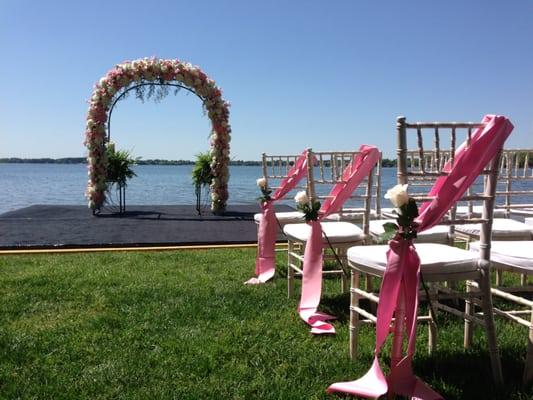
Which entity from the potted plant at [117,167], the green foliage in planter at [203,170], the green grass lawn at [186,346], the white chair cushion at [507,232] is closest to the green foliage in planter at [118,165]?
the potted plant at [117,167]

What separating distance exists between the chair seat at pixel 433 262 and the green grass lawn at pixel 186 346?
1.80ft

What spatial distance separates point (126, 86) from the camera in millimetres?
9500

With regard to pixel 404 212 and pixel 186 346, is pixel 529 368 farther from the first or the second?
pixel 186 346

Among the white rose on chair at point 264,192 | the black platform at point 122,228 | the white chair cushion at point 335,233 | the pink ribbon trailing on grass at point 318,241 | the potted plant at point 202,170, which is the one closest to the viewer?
the pink ribbon trailing on grass at point 318,241

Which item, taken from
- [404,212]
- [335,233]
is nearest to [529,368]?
[404,212]

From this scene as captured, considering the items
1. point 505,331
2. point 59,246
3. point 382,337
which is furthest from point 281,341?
point 59,246

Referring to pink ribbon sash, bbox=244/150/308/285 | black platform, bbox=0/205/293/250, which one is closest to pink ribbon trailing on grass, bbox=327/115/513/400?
pink ribbon sash, bbox=244/150/308/285

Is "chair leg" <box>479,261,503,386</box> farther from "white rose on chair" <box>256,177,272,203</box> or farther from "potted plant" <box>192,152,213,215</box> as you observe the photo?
"potted plant" <box>192,152,213,215</box>

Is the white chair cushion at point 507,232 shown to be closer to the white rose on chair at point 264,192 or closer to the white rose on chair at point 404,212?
the white rose on chair at point 404,212

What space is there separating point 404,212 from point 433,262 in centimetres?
30

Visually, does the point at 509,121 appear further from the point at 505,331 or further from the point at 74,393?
the point at 74,393

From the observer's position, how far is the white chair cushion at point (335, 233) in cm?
338

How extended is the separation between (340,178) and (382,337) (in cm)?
160

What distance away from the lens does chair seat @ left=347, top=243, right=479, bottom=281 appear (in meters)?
2.13
